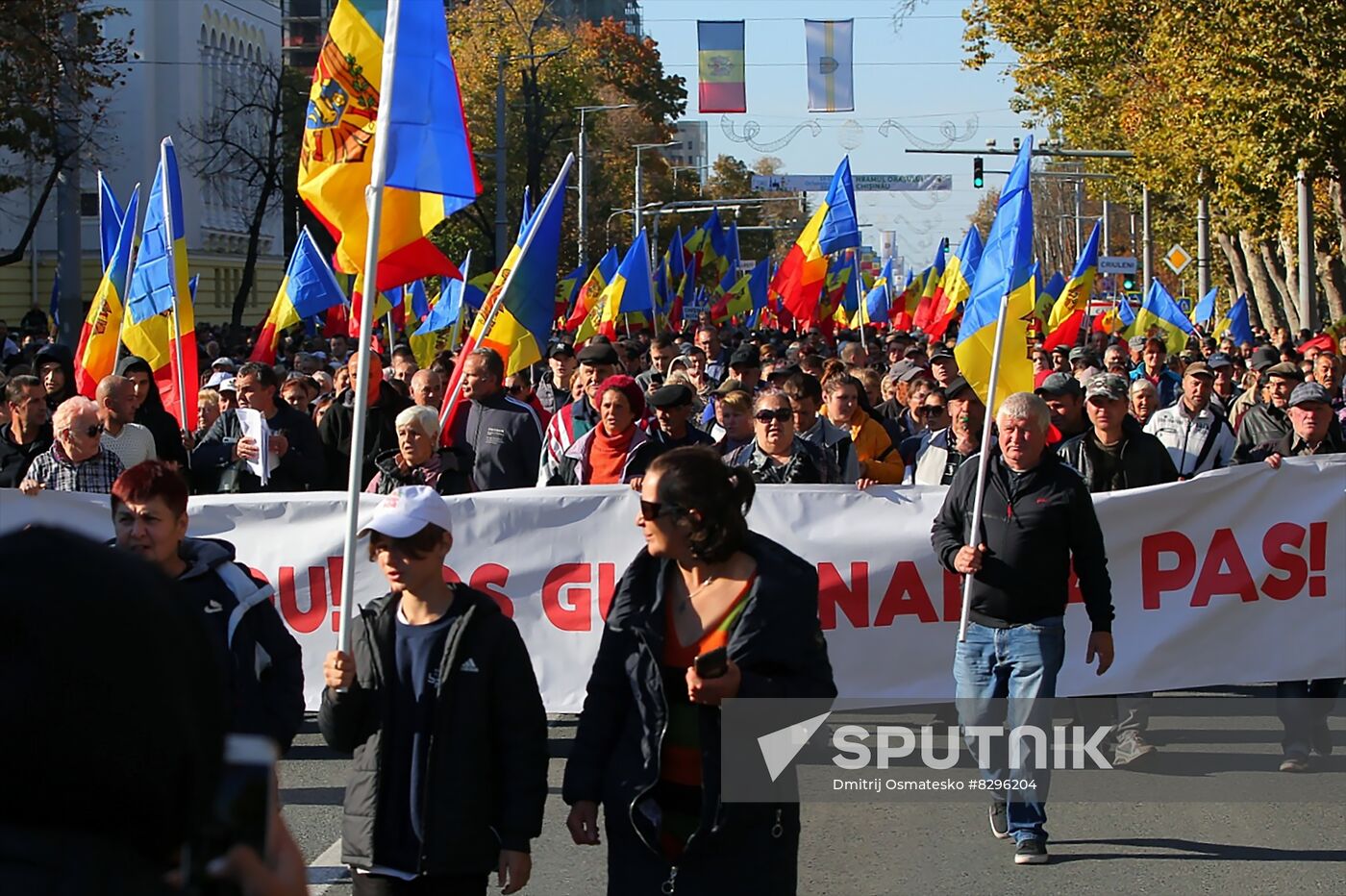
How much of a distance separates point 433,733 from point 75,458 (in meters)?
4.72

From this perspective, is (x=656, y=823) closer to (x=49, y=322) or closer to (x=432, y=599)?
(x=432, y=599)

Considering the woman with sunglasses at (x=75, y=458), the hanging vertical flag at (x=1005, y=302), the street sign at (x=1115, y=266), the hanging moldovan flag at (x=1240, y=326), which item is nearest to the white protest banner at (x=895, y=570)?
the woman with sunglasses at (x=75, y=458)

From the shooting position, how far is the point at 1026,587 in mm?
6832

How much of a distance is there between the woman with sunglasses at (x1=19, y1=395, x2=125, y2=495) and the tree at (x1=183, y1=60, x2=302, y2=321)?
36.5 metres

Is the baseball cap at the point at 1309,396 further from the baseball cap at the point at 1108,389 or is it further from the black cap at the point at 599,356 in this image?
the black cap at the point at 599,356

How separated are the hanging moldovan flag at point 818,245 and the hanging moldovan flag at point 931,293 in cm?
1241

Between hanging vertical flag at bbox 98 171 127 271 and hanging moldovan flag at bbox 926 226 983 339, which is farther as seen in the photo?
hanging moldovan flag at bbox 926 226 983 339

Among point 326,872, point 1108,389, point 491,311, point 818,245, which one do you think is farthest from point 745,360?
point 818,245

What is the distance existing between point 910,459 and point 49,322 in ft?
95.4

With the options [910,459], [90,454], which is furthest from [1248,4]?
[90,454]

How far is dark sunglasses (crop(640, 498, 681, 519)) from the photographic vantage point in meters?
4.45

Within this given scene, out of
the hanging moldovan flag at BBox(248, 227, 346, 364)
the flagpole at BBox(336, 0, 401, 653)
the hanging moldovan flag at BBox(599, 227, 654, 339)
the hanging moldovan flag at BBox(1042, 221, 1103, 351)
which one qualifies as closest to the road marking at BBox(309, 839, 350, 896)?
the flagpole at BBox(336, 0, 401, 653)

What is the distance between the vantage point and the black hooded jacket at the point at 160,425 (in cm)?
1039

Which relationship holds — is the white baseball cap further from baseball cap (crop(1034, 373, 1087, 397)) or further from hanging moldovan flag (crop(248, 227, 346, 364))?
hanging moldovan flag (crop(248, 227, 346, 364))
